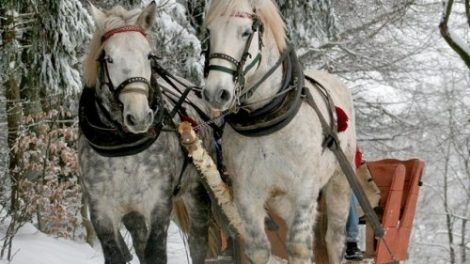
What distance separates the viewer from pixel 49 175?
8.30 metres

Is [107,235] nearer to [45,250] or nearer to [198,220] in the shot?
[198,220]

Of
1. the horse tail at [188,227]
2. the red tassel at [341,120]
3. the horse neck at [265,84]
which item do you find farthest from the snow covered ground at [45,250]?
the horse neck at [265,84]

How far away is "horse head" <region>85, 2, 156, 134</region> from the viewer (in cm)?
400

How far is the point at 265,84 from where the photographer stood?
4.32 m

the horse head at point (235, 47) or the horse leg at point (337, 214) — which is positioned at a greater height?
the horse head at point (235, 47)

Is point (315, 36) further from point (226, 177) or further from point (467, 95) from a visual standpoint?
point (467, 95)

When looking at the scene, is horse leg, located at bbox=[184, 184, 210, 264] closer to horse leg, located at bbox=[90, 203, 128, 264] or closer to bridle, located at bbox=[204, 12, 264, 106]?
horse leg, located at bbox=[90, 203, 128, 264]

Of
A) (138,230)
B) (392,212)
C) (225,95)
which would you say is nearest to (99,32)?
(225,95)

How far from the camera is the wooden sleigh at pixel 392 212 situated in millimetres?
5484

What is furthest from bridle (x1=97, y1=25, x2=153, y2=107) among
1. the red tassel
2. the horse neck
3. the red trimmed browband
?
the red tassel

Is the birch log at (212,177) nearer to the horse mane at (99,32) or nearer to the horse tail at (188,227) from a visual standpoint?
the horse mane at (99,32)

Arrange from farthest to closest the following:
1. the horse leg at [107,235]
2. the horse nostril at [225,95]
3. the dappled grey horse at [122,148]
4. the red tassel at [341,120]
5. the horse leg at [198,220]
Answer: the horse leg at [198,220] < the red tassel at [341,120] < the horse leg at [107,235] < the dappled grey horse at [122,148] < the horse nostril at [225,95]

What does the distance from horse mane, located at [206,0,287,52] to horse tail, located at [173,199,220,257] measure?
1953 millimetres

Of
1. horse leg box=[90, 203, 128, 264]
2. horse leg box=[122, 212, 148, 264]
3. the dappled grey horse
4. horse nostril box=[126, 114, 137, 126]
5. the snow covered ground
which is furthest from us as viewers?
the snow covered ground
